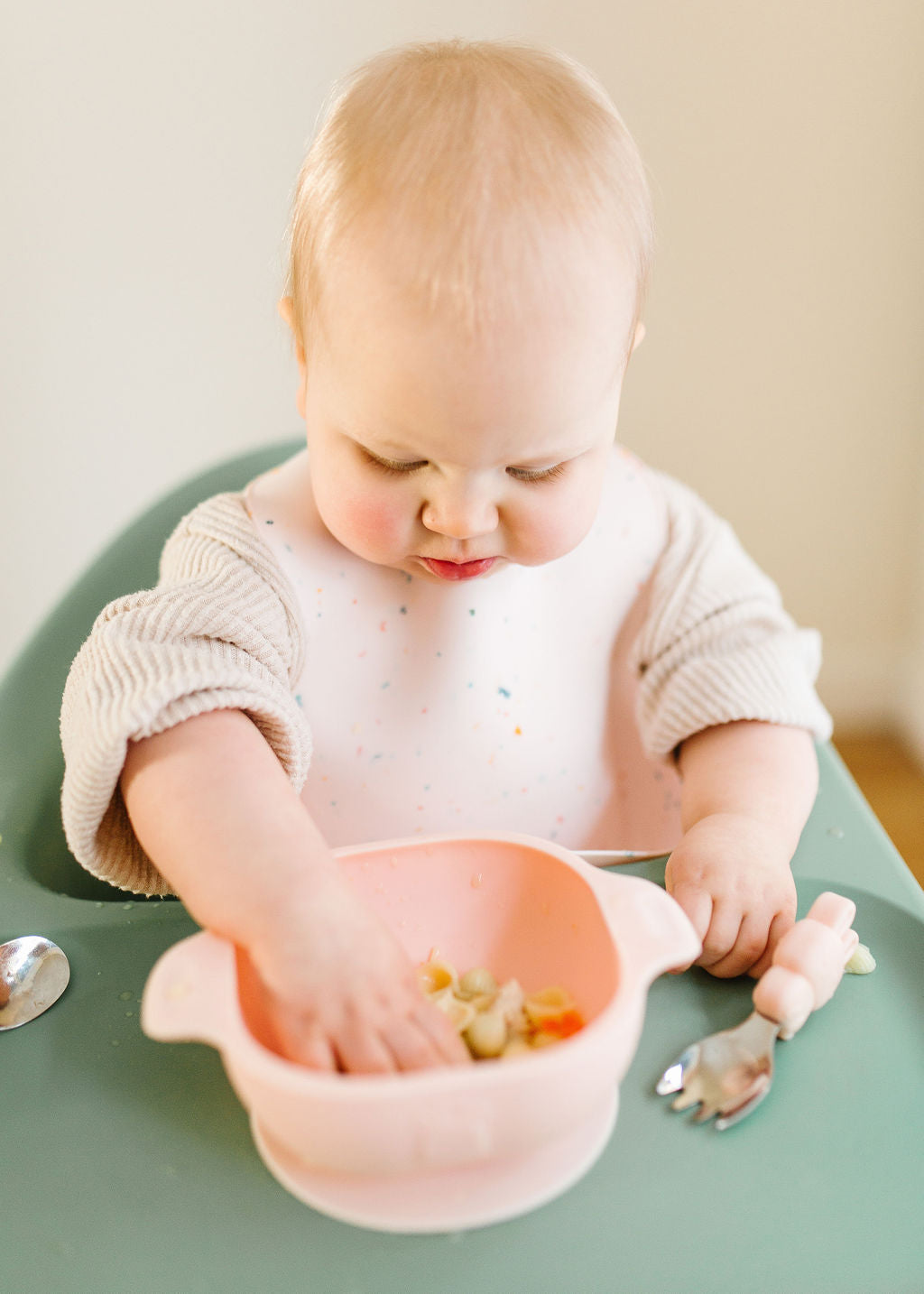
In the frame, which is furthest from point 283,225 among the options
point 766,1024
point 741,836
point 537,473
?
point 766,1024

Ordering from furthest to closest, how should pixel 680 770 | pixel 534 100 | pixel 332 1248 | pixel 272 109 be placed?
1. pixel 272 109
2. pixel 680 770
3. pixel 534 100
4. pixel 332 1248

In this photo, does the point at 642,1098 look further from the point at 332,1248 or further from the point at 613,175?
the point at 613,175

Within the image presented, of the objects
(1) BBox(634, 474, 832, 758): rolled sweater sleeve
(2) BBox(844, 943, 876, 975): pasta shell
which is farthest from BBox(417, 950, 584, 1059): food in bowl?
(1) BBox(634, 474, 832, 758): rolled sweater sleeve

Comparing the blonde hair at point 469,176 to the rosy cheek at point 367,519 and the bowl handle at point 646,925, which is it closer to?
the rosy cheek at point 367,519

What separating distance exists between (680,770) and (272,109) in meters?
0.76

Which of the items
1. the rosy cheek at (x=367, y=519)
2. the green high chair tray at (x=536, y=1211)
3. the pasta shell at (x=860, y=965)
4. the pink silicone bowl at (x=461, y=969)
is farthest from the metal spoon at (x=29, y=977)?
the pasta shell at (x=860, y=965)

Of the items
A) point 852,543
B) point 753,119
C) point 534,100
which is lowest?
point 852,543

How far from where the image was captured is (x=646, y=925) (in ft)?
1.39

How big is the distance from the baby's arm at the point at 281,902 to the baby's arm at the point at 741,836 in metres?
0.16

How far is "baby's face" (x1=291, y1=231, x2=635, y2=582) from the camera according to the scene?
1.61 feet

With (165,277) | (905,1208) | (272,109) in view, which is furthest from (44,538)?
(905,1208)

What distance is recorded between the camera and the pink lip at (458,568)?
0.60 metres

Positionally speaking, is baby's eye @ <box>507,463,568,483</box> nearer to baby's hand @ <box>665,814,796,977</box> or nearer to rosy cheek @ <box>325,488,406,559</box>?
rosy cheek @ <box>325,488,406,559</box>

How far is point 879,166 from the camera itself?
46.1 inches
